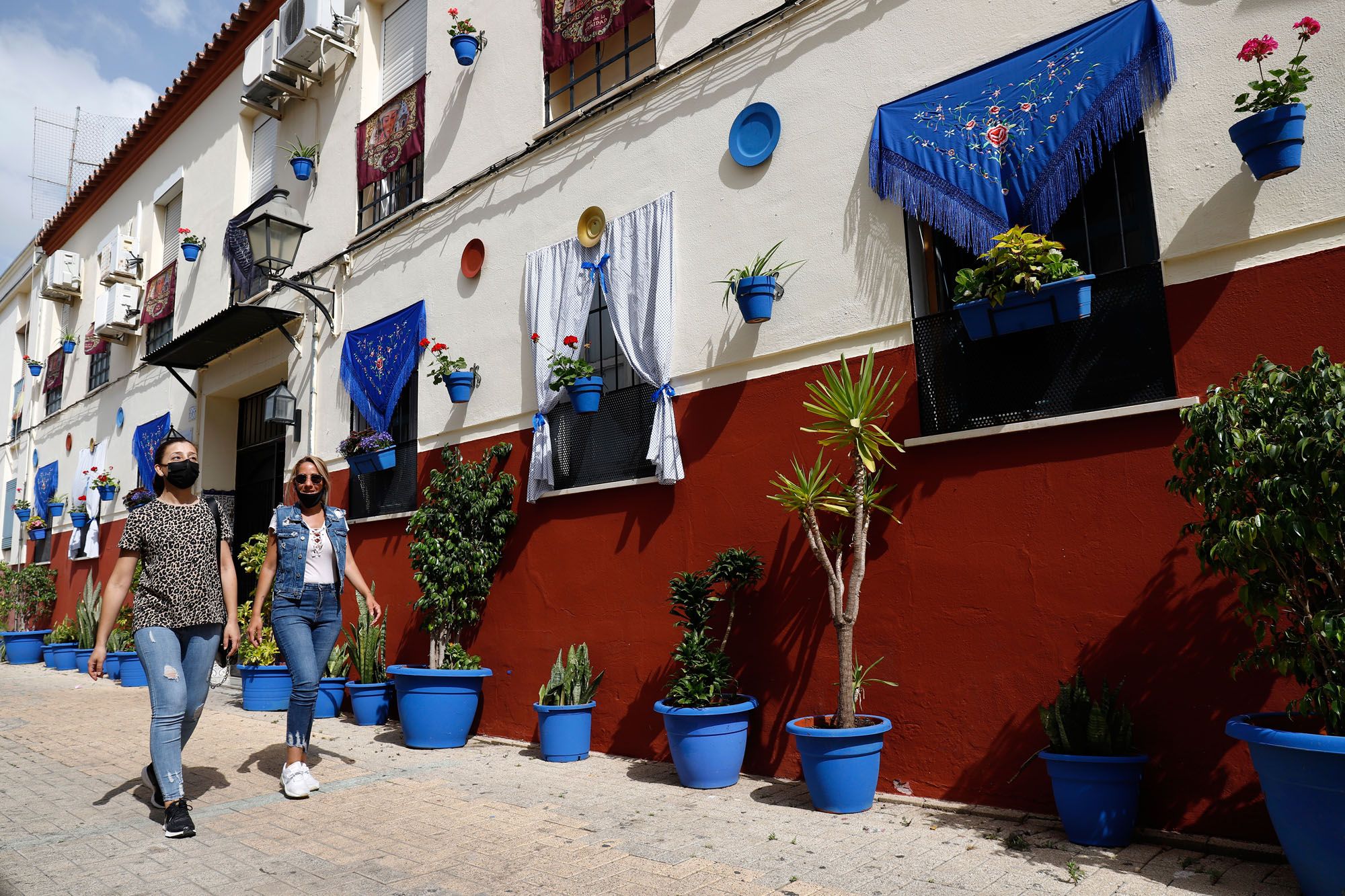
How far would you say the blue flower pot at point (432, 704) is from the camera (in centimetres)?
684

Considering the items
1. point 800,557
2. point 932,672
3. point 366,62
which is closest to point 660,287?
point 800,557

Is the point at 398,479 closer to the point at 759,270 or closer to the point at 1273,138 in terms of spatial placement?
the point at 759,270

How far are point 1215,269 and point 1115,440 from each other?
0.89 m

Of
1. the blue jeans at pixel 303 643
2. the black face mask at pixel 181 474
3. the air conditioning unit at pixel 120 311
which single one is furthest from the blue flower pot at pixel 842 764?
the air conditioning unit at pixel 120 311

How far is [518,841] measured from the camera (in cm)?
430

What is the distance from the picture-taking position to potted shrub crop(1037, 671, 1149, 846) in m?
3.90

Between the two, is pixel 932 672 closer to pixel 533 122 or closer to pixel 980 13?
pixel 980 13

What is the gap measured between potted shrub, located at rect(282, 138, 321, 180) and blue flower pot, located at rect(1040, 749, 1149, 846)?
9.96 m

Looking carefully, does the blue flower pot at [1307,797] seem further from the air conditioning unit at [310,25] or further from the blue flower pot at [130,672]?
the blue flower pot at [130,672]

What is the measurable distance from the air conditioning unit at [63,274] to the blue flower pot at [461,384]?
13.1m

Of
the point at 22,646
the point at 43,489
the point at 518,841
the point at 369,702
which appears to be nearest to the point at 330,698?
the point at 369,702

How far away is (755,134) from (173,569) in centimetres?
439

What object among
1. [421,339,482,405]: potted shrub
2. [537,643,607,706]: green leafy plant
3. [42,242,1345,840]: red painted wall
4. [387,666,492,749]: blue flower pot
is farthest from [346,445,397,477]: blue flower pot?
[537,643,607,706]: green leafy plant

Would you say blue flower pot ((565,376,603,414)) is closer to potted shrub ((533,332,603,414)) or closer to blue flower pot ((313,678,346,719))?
potted shrub ((533,332,603,414))
